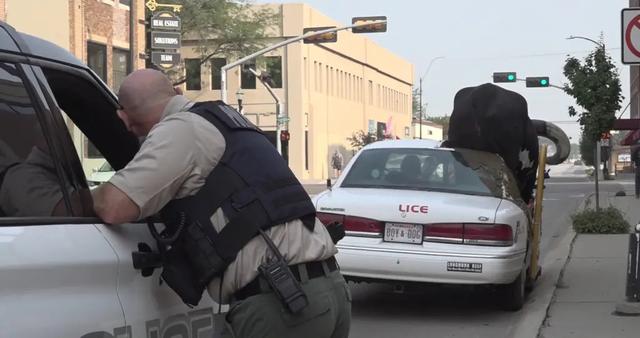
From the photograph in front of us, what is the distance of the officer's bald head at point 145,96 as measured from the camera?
2.81 metres

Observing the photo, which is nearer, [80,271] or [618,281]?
[80,271]

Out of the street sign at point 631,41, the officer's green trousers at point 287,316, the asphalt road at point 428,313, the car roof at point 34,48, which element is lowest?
the asphalt road at point 428,313

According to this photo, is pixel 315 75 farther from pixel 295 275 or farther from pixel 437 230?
pixel 295 275

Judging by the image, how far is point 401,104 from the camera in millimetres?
80438

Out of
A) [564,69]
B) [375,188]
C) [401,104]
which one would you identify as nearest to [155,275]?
[375,188]

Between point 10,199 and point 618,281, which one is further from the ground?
point 10,199

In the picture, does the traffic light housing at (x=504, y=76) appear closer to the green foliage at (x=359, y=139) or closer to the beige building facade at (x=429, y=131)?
the green foliage at (x=359, y=139)

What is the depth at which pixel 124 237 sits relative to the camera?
107 inches

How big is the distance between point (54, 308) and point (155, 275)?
510 mm

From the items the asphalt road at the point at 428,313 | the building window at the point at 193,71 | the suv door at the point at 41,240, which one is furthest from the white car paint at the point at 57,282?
the building window at the point at 193,71

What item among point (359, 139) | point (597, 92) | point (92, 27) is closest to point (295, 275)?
point (597, 92)

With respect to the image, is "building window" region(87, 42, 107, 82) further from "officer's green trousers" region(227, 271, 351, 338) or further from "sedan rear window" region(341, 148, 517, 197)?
"officer's green trousers" region(227, 271, 351, 338)

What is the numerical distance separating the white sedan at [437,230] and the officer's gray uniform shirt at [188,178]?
4.42 m

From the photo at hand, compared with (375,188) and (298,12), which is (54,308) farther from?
(298,12)
